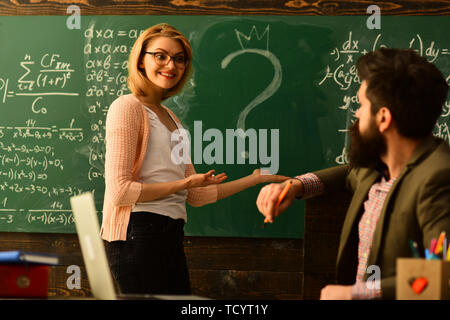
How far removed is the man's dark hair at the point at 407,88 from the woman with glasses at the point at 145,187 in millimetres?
919

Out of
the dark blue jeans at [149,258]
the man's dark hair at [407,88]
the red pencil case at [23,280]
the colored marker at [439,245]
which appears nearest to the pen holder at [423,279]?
the colored marker at [439,245]

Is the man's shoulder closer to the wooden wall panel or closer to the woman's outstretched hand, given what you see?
the woman's outstretched hand

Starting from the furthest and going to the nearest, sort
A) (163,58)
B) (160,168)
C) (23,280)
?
1. (163,58)
2. (160,168)
3. (23,280)

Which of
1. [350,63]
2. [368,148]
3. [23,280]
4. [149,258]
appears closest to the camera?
[23,280]

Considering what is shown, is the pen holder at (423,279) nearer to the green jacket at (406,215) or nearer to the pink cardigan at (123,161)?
the green jacket at (406,215)

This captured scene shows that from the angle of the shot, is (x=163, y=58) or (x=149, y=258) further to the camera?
(x=163, y=58)

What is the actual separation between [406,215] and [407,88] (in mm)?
335

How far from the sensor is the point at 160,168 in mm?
2246

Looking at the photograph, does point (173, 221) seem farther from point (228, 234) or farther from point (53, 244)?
point (53, 244)

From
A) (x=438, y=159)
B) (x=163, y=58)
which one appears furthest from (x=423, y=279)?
(x=163, y=58)

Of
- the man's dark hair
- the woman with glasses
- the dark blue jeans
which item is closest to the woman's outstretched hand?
the woman with glasses

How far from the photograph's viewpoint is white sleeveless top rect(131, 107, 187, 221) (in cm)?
221

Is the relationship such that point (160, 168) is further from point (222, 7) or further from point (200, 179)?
point (222, 7)

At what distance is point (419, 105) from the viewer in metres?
1.51
